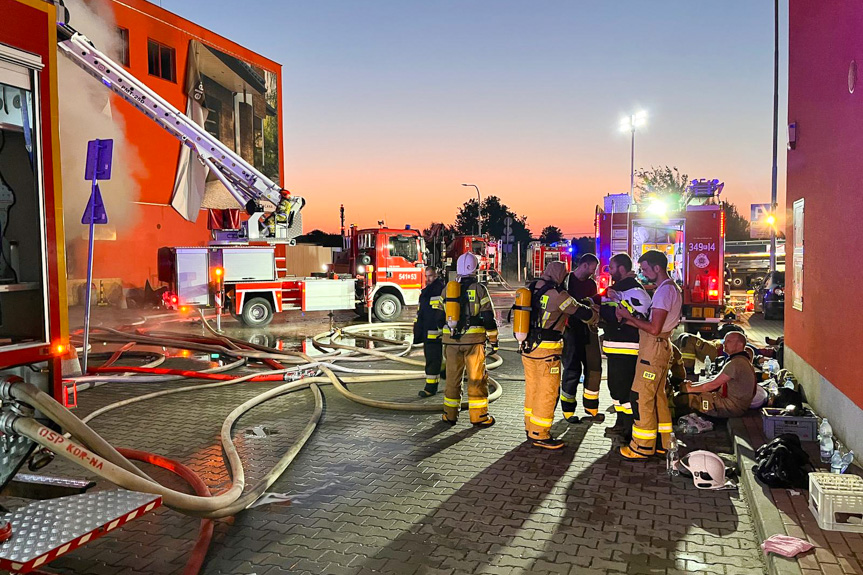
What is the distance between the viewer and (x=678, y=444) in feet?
17.7

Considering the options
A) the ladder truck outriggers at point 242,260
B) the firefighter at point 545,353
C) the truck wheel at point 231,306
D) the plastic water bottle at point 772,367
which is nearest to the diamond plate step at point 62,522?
the firefighter at point 545,353

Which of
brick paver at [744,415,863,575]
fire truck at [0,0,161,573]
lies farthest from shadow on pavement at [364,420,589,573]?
fire truck at [0,0,161,573]

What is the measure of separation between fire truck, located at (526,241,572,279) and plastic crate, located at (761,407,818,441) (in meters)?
23.9

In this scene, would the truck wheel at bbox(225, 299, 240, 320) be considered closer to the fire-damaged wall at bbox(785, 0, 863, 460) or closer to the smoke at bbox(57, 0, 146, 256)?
the smoke at bbox(57, 0, 146, 256)

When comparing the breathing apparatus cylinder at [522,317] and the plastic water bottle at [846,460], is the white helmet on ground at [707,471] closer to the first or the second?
the plastic water bottle at [846,460]

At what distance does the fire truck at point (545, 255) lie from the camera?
2958 cm

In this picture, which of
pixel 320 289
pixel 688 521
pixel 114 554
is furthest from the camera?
pixel 320 289

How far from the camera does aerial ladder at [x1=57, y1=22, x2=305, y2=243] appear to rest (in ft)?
38.9

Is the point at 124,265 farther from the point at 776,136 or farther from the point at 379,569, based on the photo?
the point at 776,136

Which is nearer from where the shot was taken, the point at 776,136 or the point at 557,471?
the point at 557,471

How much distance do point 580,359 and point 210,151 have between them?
35.2ft

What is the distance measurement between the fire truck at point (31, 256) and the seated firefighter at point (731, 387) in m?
5.05

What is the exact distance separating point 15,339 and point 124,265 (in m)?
18.1

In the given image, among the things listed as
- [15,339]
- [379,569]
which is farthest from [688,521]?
[15,339]
